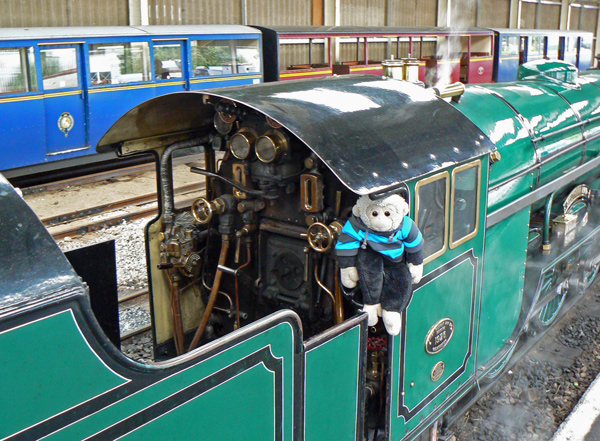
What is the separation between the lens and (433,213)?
9.64 feet

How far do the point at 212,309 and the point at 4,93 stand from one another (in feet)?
23.5

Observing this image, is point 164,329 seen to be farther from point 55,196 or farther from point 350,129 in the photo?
point 55,196

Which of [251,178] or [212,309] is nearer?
[251,178]

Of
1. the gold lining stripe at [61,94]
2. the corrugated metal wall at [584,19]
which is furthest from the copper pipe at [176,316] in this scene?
the corrugated metal wall at [584,19]

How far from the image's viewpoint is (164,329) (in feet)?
11.7

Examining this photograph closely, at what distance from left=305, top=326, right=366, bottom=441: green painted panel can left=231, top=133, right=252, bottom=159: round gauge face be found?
3.12 ft

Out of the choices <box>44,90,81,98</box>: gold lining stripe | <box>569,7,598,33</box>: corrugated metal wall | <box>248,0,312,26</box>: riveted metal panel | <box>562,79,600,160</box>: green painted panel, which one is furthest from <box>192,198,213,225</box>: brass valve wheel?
<box>569,7,598,33</box>: corrugated metal wall

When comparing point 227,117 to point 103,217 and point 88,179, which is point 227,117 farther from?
point 88,179

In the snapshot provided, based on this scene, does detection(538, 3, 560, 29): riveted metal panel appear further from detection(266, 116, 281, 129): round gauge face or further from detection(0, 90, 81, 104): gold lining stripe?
detection(266, 116, 281, 129): round gauge face

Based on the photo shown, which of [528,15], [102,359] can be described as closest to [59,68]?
[102,359]

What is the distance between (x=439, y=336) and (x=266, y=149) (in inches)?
51.9

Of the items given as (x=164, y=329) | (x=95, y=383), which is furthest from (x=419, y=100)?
(x=95, y=383)

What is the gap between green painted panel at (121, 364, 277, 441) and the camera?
1.85m

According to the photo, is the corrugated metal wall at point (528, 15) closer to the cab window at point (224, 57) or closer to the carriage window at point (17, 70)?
the cab window at point (224, 57)
